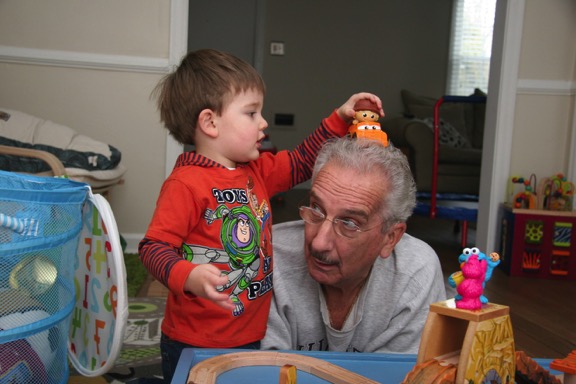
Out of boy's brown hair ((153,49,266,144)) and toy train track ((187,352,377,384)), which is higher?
boy's brown hair ((153,49,266,144))

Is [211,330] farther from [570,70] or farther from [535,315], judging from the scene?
[570,70]

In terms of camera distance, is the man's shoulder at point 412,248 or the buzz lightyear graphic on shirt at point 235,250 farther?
the man's shoulder at point 412,248

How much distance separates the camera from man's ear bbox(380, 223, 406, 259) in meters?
1.34

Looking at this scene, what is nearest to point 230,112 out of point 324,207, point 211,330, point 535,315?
point 324,207

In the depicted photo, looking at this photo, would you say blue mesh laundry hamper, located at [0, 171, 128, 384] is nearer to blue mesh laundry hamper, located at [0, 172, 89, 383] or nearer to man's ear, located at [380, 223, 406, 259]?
blue mesh laundry hamper, located at [0, 172, 89, 383]

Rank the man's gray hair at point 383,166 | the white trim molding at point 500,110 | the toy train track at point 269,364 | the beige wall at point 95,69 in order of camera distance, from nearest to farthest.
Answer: the toy train track at point 269,364 → the man's gray hair at point 383,166 → the beige wall at point 95,69 → the white trim molding at point 500,110

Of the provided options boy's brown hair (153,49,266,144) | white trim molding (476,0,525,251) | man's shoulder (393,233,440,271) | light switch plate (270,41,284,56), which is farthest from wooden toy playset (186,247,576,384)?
light switch plate (270,41,284,56)

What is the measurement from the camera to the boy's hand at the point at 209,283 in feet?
2.96

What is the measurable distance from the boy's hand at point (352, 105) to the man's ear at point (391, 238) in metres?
0.26

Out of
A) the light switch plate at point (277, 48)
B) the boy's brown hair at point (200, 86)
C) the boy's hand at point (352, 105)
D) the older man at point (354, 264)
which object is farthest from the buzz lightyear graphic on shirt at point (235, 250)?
the light switch plate at point (277, 48)

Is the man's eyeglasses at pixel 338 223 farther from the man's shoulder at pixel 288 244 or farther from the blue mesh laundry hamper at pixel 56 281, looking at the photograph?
the blue mesh laundry hamper at pixel 56 281

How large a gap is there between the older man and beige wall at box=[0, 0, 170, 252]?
2340 millimetres

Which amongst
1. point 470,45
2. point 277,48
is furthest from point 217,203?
point 470,45

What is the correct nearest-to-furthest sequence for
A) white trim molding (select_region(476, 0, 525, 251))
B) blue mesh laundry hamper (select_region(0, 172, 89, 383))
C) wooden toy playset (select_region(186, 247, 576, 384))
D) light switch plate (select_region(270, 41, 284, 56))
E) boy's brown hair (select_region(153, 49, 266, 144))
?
1. wooden toy playset (select_region(186, 247, 576, 384))
2. blue mesh laundry hamper (select_region(0, 172, 89, 383))
3. boy's brown hair (select_region(153, 49, 266, 144))
4. white trim molding (select_region(476, 0, 525, 251))
5. light switch plate (select_region(270, 41, 284, 56))
